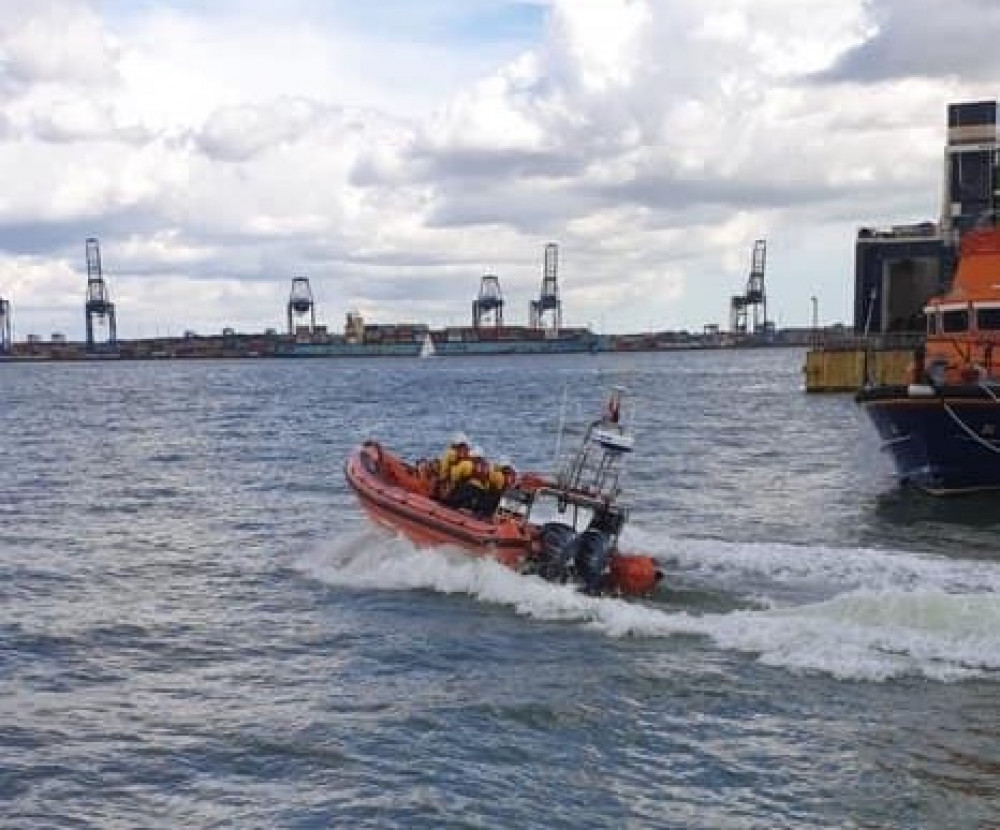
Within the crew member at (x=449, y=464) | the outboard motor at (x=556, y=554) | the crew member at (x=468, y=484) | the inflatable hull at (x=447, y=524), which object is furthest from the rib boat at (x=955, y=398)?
the outboard motor at (x=556, y=554)

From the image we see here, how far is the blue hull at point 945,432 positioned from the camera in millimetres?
23156

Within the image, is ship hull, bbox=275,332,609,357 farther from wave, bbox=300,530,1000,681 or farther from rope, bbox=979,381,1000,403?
wave, bbox=300,530,1000,681

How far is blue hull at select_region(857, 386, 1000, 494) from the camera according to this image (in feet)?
76.0

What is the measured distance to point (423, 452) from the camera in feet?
125

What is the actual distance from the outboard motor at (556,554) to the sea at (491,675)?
0.22 meters

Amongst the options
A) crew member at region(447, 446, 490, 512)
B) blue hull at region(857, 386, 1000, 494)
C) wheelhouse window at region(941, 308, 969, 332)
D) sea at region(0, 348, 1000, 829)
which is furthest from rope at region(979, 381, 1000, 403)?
crew member at region(447, 446, 490, 512)

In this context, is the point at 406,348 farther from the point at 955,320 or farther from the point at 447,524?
the point at 447,524

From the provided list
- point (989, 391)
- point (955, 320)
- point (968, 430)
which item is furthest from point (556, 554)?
point (955, 320)

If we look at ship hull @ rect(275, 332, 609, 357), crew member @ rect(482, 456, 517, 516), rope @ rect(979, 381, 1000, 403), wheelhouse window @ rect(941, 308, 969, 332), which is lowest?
ship hull @ rect(275, 332, 609, 357)

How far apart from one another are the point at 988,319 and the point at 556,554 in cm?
1398

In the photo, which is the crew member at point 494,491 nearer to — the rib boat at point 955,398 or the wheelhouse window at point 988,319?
Answer: the rib boat at point 955,398

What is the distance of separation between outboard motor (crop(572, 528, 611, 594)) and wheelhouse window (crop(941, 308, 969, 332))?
1383 cm

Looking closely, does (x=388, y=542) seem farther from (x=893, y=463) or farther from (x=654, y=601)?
(x=893, y=463)

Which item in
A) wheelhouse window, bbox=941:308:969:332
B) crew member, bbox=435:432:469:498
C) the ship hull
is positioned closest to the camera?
crew member, bbox=435:432:469:498
